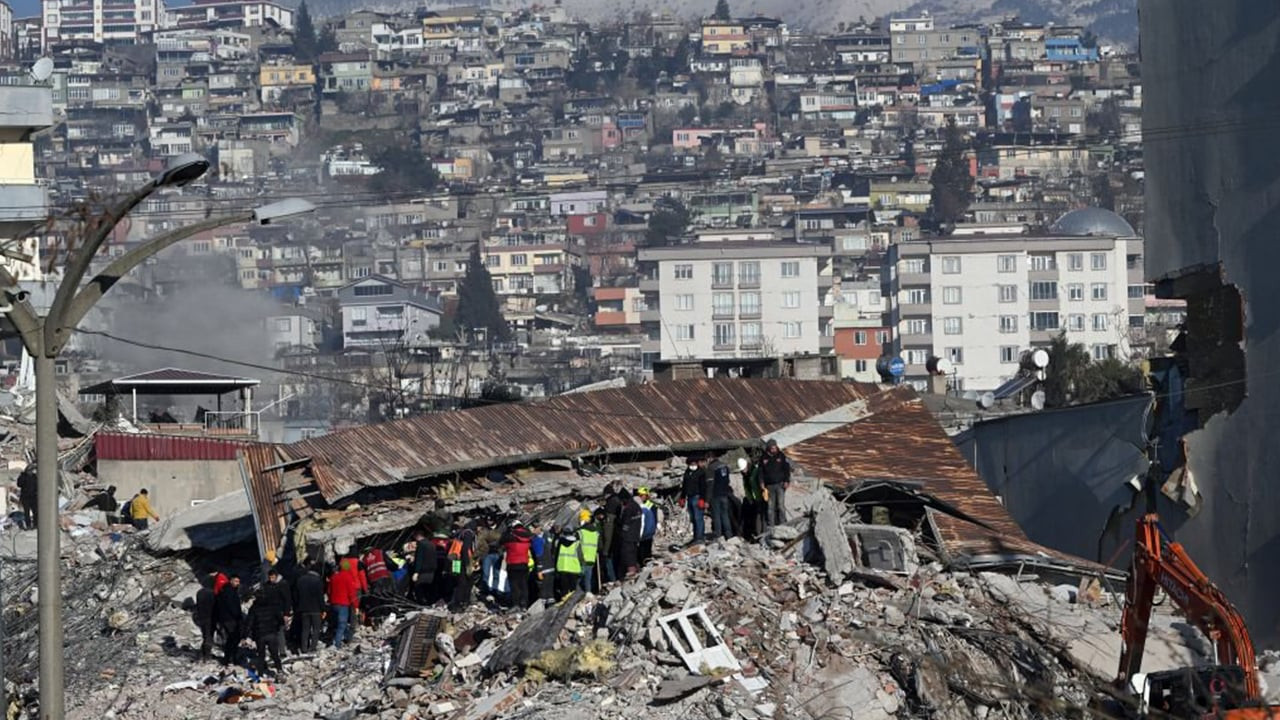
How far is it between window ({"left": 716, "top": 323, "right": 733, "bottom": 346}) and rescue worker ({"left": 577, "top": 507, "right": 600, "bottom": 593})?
10910 centimetres

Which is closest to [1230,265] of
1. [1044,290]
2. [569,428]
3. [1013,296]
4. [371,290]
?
[569,428]

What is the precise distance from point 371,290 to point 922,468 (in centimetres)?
13625

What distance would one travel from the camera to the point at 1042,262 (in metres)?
124

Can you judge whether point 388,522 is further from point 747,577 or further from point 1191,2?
point 1191,2

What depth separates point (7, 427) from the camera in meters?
38.6

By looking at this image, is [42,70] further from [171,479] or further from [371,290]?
[371,290]

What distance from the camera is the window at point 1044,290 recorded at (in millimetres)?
123750

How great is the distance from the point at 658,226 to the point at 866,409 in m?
169

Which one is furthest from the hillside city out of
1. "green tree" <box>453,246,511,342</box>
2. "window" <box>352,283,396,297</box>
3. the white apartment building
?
"green tree" <box>453,246,511,342</box>

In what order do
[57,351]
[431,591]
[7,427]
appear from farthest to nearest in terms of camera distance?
[7,427] → [431,591] → [57,351]

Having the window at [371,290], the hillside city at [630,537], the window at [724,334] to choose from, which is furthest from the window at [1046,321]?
the hillside city at [630,537]

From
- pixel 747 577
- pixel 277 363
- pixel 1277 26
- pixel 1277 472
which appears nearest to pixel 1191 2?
pixel 1277 26

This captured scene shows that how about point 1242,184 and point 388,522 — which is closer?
point 388,522

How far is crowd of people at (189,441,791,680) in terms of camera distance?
2122 cm
